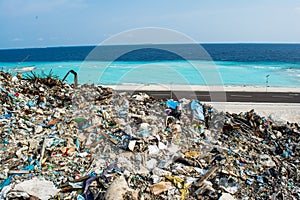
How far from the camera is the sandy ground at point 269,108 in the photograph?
36.3 ft

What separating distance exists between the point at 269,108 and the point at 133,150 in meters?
10.3

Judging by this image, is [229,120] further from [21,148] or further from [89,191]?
[21,148]

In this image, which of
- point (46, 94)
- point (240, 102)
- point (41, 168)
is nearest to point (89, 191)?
point (41, 168)

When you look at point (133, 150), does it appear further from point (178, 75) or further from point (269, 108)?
point (178, 75)

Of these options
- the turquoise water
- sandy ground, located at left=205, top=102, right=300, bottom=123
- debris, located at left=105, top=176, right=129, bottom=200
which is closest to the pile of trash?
debris, located at left=105, top=176, right=129, bottom=200

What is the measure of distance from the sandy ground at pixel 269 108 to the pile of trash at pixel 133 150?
16.6 ft

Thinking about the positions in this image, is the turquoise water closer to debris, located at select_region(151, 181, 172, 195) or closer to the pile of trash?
the pile of trash

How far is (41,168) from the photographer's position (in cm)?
379

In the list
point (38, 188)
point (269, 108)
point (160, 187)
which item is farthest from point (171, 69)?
point (38, 188)

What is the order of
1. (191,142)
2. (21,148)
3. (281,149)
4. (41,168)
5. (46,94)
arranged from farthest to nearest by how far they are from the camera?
(46,94), (281,149), (191,142), (21,148), (41,168)

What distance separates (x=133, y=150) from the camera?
4340mm

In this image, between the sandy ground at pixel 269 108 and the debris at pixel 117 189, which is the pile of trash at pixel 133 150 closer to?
the debris at pixel 117 189

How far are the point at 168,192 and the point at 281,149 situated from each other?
292 cm

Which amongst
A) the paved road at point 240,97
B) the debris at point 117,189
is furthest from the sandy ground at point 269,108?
the debris at point 117,189
